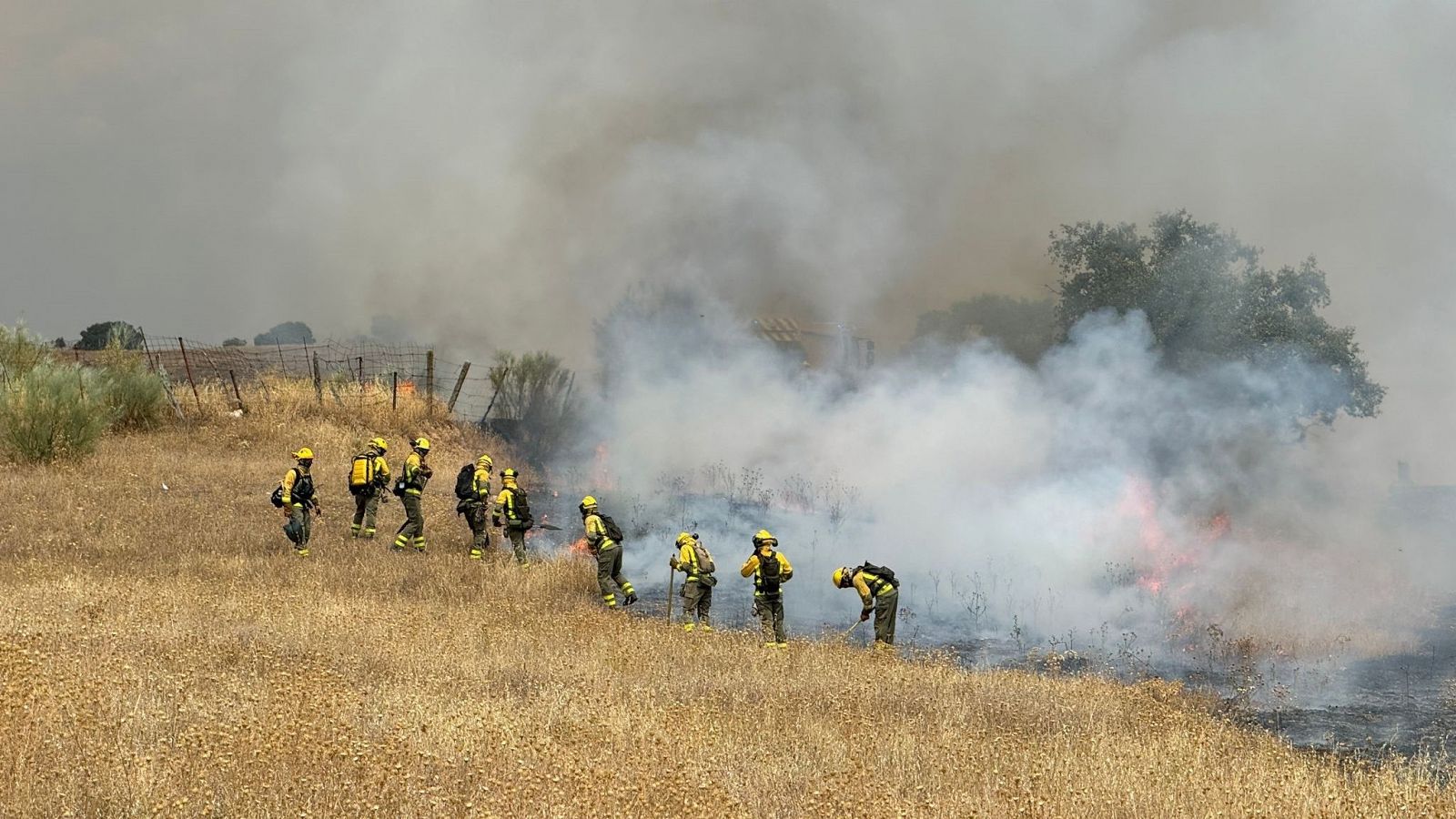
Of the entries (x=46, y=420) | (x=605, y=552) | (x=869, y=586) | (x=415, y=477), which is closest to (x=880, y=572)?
(x=869, y=586)

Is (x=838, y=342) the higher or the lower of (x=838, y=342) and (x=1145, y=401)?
the higher

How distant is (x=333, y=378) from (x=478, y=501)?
46.1 ft

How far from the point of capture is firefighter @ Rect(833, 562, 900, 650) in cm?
1287

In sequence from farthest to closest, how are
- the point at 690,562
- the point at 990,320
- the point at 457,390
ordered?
the point at 990,320
the point at 457,390
the point at 690,562

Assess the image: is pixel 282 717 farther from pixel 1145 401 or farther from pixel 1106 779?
pixel 1145 401

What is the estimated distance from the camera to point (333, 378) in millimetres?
29531

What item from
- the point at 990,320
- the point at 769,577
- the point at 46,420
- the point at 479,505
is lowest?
the point at 769,577

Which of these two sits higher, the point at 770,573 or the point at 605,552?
the point at 605,552

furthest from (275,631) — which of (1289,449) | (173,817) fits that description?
(1289,449)

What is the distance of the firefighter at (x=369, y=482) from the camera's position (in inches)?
693

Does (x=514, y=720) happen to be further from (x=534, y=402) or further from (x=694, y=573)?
(x=534, y=402)

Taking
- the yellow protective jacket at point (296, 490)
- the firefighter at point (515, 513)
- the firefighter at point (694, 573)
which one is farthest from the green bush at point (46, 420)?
the firefighter at point (694, 573)

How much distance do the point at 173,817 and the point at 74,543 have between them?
1163 centimetres

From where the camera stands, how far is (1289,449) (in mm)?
27328
